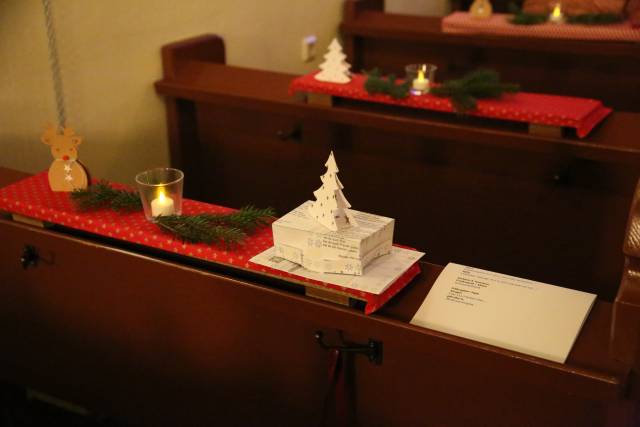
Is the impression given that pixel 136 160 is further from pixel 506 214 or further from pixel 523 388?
pixel 523 388

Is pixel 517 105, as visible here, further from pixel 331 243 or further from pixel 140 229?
pixel 140 229

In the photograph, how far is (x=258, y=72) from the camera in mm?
2322

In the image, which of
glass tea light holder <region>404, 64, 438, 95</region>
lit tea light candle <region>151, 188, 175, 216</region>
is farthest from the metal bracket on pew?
glass tea light holder <region>404, 64, 438, 95</region>

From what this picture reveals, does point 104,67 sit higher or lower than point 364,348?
higher

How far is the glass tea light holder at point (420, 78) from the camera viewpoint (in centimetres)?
202

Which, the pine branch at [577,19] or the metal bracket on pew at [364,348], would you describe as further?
the pine branch at [577,19]

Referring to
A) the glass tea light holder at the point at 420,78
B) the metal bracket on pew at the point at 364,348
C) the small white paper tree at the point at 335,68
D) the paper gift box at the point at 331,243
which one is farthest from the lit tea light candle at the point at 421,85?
the metal bracket on pew at the point at 364,348

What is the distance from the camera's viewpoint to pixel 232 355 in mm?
1376

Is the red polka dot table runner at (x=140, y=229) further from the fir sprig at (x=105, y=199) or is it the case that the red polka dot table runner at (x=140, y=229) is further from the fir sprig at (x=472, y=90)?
the fir sprig at (x=472, y=90)

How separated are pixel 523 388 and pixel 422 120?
98cm

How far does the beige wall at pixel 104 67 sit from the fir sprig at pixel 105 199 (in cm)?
57

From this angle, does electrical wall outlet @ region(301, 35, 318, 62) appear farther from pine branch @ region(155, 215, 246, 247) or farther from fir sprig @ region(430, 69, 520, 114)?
pine branch @ region(155, 215, 246, 247)

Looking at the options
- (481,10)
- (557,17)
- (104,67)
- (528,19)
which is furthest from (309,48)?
(104,67)

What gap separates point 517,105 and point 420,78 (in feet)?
0.98
